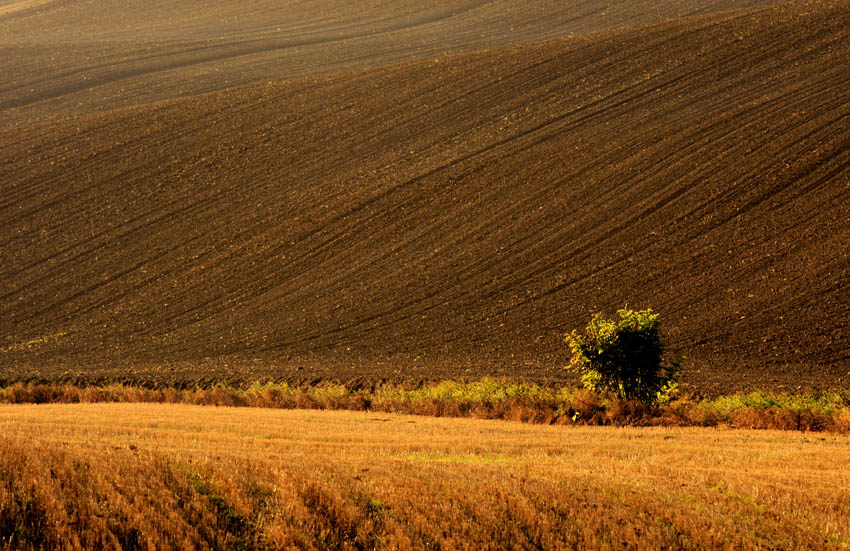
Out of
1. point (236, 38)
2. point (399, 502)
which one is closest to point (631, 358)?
point (399, 502)

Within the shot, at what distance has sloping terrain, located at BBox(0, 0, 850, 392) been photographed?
99.2 feet

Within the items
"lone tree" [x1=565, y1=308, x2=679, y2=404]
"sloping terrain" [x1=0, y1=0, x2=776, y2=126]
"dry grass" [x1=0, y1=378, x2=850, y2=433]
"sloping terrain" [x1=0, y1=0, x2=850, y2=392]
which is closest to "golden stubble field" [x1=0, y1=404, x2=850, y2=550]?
"dry grass" [x1=0, y1=378, x2=850, y2=433]

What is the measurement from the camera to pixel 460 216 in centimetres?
4191

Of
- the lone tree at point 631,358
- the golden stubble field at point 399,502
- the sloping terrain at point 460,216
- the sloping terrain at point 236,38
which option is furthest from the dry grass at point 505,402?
the sloping terrain at point 236,38

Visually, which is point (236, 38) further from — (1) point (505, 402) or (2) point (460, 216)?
(1) point (505, 402)

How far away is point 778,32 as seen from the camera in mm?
54469

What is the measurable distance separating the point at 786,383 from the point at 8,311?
110ft

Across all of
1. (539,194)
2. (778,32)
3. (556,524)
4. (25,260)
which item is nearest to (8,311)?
(25,260)

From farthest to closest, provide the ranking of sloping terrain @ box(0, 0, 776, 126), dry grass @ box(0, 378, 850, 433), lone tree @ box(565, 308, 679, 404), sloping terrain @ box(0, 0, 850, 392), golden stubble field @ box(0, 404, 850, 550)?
sloping terrain @ box(0, 0, 776, 126)
sloping terrain @ box(0, 0, 850, 392)
lone tree @ box(565, 308, 679, 404)
dry grass @ box(0, 378, 850, 433)
golden stubble field @ box(0, 404, 850, 550)

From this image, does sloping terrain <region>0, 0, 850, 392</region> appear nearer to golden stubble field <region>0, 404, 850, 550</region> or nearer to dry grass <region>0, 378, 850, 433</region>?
dry grass <region>0, 378, 850, 433</region>

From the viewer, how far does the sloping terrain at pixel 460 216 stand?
30234 mm

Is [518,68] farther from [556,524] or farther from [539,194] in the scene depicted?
[556,524]

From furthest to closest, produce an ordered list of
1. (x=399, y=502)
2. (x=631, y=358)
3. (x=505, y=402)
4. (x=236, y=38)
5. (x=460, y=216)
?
(x=236, y=38) → (x=460, y=216) → (x=505, y=402) → (x=631, y=358) → (x=399, y=502)

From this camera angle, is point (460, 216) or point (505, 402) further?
point (460, 216)
